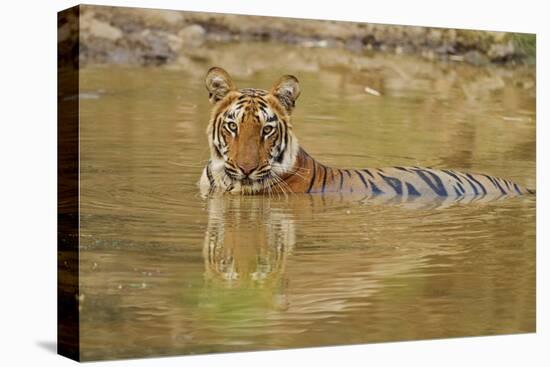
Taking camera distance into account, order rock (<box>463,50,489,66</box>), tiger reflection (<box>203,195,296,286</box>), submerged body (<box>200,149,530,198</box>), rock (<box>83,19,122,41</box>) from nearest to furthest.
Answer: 1. rock (<box>83,19,122,41</box>)
2. tiger reflection (<box>203,195,296,286</box>)
3. submerged body (<box>200,149,530,198</box>)
4. rock (<box>463,50,489,66</box>)

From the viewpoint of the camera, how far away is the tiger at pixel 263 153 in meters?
9.23

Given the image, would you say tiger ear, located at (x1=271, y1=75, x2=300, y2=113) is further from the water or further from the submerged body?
the submerged body

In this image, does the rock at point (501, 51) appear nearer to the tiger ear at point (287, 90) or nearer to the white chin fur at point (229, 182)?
the tiger ear at point (287, 90)

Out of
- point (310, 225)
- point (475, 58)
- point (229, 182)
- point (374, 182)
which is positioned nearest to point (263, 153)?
point (229, 182)

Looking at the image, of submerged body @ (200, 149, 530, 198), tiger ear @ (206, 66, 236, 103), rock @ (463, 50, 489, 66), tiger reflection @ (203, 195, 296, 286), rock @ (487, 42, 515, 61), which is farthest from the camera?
rock @ (487, 42, 515, 61)

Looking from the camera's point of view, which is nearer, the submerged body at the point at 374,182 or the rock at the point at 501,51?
the submerged body at the point at 374,182

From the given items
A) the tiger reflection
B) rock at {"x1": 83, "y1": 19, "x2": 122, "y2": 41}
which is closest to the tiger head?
the tiger reflection

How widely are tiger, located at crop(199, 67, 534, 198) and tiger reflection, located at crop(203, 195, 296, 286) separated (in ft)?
0.41

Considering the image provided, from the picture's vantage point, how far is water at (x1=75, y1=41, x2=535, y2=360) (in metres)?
8.76

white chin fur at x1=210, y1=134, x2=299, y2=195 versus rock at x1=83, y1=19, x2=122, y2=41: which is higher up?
rock at x1=83, y1=19, x2=122, y2=41

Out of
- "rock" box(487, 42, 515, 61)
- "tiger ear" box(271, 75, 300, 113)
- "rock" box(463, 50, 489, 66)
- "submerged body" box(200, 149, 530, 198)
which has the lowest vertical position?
"submerged body" box(200, 149, 530, 198)

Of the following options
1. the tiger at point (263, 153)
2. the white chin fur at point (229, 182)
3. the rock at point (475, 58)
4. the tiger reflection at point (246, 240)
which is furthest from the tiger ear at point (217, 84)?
the rock at point (475, 58)

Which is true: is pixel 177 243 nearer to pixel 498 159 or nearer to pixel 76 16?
pixel 76 16

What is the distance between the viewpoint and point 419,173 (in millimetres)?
9984
